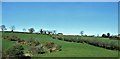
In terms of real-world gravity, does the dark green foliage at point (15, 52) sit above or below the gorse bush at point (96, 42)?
below

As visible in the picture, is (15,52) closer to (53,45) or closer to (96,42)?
(53,45)

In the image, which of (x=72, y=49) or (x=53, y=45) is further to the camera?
(x=53, y=45)

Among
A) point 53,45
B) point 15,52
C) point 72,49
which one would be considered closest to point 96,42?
point 72,49

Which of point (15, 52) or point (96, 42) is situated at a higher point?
point (96, 42)

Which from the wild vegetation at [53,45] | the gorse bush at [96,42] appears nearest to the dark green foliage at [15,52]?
the wild vegetation at [53,45]

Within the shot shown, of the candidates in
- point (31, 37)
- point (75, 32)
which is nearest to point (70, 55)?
point (75, 32)

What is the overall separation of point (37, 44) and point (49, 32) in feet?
1.32

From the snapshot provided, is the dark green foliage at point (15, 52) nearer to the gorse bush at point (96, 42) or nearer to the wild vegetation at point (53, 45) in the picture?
the wild vegetation at point (53, 45)

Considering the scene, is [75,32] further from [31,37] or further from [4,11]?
[4,11]

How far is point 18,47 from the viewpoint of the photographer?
18.3 feet

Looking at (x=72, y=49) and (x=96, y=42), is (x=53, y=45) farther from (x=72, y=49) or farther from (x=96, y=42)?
(x=96, y=42)

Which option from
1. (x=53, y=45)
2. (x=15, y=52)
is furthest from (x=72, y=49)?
(x=15, y=52)

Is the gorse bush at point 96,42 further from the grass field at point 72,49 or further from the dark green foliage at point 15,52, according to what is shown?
the dark green foliage at point 15,52

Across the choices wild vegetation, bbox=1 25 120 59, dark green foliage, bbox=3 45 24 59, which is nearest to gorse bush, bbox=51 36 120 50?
wild vegetation, bbox=1 25 120 59
